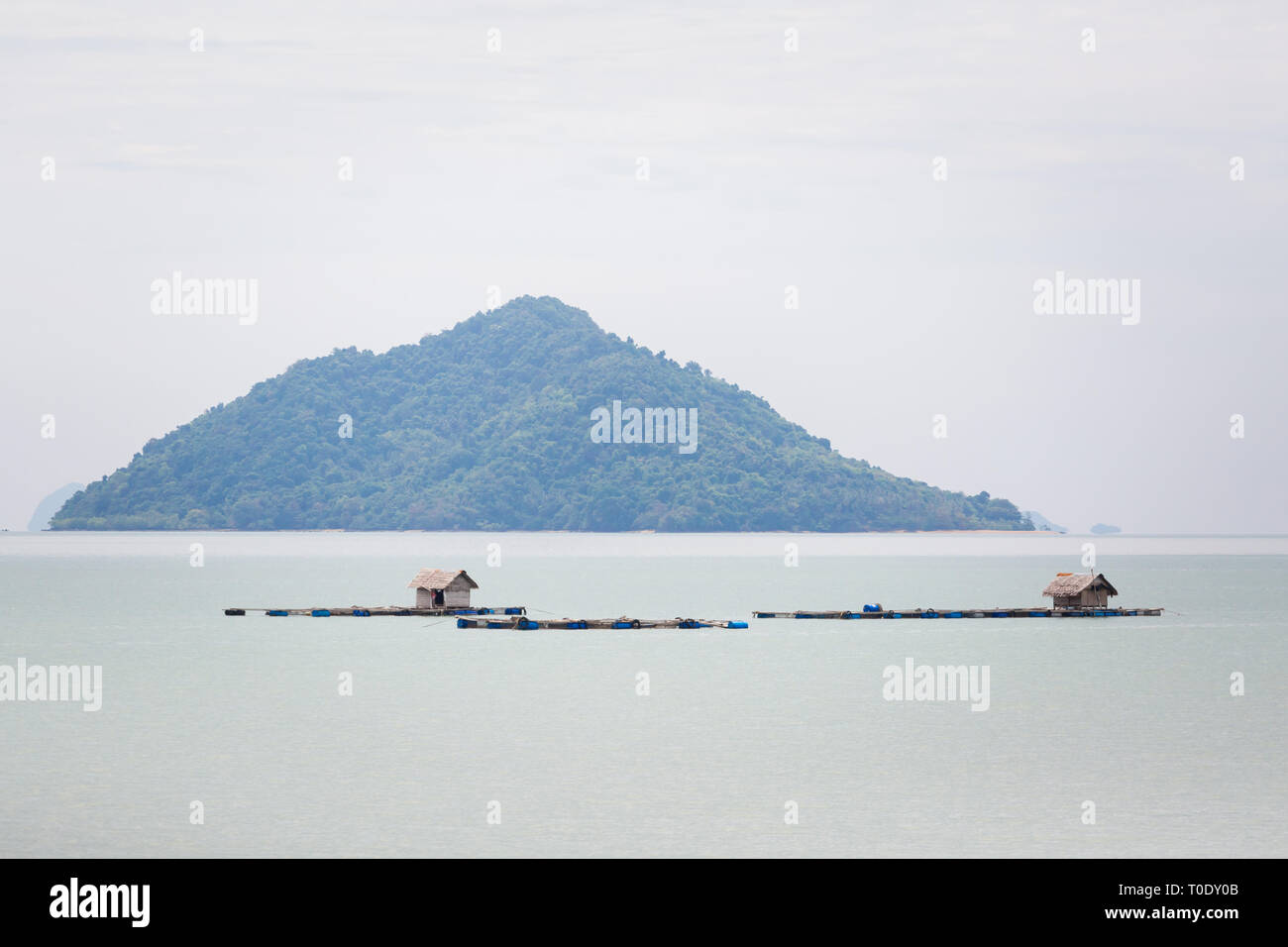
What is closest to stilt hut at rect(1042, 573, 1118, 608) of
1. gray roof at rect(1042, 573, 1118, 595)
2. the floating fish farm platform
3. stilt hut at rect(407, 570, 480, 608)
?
gray roof at rect(1042, 573, 1118, 595)

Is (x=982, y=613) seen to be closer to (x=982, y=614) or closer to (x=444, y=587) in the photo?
(x=982, y=614)

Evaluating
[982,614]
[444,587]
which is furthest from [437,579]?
[982,614]

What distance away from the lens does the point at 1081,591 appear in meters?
81.3

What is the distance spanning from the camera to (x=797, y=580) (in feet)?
449

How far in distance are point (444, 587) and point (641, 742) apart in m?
38.9

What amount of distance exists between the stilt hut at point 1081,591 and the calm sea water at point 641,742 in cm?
219

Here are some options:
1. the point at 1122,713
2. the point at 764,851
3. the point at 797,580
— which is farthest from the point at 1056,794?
the point at 797,580

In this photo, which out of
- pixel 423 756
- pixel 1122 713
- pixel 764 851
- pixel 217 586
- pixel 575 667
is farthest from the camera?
pixel 217 586

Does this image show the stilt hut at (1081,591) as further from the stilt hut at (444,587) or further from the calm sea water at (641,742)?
the stilt hut at (444,587)

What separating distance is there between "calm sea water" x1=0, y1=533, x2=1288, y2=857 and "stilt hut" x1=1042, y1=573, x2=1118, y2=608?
219 cm

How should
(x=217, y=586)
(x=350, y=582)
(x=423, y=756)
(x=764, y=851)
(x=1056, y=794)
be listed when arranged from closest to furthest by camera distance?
(x=764, y=851) → (x=1056, y=794) → (x=423, y=756) → (x=217, y=586) → (x=350, y=582)

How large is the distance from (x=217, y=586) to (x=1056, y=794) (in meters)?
95.3

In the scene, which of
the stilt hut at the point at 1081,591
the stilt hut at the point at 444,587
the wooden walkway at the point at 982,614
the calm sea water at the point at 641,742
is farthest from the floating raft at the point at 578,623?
the stilt hut at the point at 1081,591
